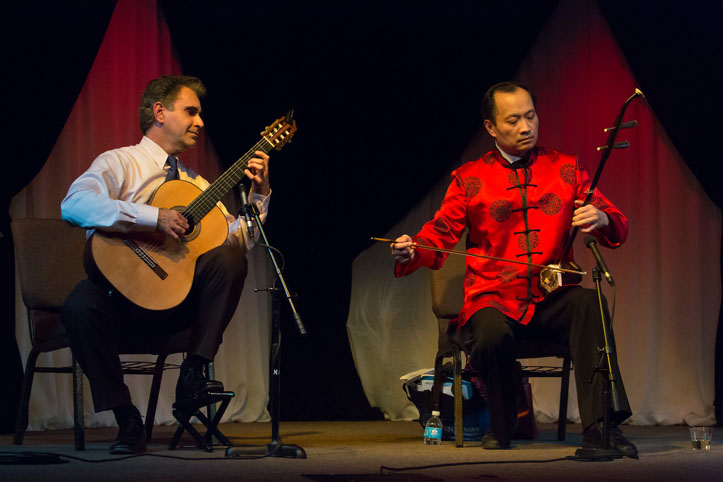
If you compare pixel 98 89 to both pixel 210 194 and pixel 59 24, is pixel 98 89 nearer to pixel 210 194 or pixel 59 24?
pixel 59 24

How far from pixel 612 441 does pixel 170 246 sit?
164 cm

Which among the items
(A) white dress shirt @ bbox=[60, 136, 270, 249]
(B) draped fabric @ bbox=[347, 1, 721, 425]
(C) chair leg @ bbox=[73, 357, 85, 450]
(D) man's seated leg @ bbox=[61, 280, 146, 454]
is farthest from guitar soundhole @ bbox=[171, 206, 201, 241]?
(B) draped fabric @ bbox=[347, 1, 721, 425]

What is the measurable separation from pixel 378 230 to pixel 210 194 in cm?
153

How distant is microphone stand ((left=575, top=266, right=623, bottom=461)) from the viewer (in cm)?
271

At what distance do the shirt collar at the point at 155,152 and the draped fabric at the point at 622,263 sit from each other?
5.16 feet

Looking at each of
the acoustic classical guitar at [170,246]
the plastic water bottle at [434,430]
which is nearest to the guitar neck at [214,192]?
the acoustic classical guitar at [170,246]

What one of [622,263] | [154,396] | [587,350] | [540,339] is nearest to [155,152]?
[154,396]

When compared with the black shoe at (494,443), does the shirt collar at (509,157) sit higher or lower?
higher

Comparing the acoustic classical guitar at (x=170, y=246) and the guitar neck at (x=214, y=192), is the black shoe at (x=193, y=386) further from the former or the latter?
the guitar neck at (x=214, y=192)

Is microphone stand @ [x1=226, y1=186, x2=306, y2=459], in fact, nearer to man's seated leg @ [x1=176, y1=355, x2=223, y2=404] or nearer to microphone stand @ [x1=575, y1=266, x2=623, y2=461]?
man's seated leg @ [x1=176, y1=355, x2=223, y2=404]

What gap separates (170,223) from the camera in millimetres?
3158

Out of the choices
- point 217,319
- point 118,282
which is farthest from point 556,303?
point 118,282

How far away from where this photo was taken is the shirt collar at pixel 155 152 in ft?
11.6

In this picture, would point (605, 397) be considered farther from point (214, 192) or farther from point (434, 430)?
point (214, 192)
